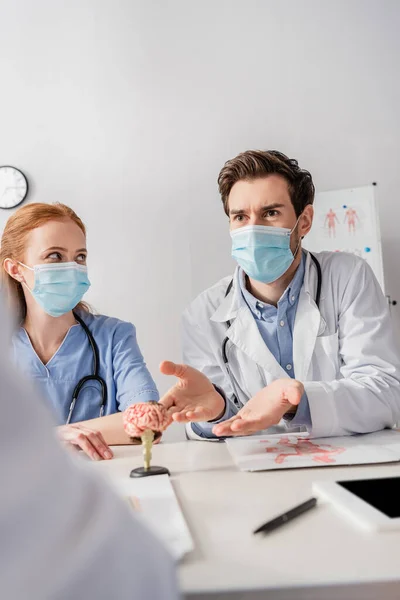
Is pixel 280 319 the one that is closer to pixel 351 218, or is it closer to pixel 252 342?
pixel 252 342

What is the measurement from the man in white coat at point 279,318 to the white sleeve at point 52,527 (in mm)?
1096

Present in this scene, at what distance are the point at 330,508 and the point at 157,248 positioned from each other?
2.46 metres

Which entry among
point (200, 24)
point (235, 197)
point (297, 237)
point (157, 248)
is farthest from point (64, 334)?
point (200, 24)

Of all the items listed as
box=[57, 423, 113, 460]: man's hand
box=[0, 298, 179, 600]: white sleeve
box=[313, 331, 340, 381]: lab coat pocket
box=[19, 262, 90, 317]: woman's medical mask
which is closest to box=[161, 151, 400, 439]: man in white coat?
box=[313, 331, 340, 381]: lab coat pocket

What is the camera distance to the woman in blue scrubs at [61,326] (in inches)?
70.7

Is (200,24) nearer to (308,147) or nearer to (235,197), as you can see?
(308,147)

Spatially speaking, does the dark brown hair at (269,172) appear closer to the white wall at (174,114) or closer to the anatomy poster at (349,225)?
the anatomy poster at (349,225)

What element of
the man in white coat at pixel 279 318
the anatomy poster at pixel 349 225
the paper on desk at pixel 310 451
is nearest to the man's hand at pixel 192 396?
the man in white coat at pixel 279 318

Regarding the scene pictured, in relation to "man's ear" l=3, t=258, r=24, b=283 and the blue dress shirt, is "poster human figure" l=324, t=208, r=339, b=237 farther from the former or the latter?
"man's ear" l=3, t=258, r=24, b=283

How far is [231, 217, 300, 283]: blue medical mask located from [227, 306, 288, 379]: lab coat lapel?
16 centimetres

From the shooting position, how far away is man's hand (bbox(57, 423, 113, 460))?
1172 millimetres

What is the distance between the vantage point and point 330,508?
738 mm

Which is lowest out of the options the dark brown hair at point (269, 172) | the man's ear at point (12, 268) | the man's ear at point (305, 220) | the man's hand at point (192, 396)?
the man's hand at point (192, 396)

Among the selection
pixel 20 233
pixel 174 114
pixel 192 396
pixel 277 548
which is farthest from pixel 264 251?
pixel 174 114
